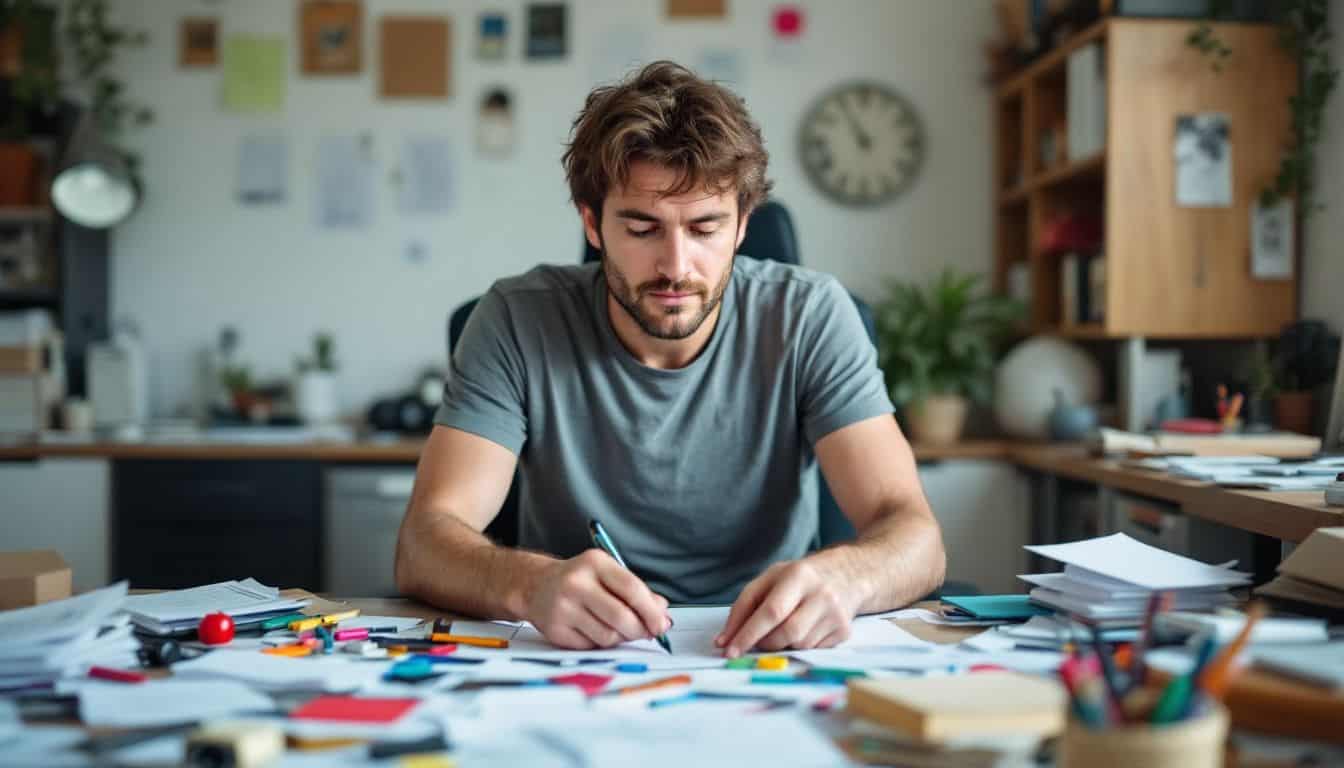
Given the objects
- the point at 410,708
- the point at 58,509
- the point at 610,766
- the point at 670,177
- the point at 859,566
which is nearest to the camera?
the point at 610,766

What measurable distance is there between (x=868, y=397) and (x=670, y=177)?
1.32ft

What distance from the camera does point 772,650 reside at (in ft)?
3.54

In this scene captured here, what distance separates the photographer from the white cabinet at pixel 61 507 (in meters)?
3.00

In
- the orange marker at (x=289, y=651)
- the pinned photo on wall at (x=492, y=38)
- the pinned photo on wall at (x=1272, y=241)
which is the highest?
the pinned photo on wall at (x=492, y=38)

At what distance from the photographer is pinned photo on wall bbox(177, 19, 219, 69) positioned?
11.7 ft

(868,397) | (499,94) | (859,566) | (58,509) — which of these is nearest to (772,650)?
(859,566)

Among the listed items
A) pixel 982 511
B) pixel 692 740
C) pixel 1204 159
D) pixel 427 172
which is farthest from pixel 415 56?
pixel 692 740

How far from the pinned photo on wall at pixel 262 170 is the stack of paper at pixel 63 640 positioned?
2.69m

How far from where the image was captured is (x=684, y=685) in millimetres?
941

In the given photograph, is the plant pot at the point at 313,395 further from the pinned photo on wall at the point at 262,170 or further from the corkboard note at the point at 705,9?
the corkboard note at the point at 705,9

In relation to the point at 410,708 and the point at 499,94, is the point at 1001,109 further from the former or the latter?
the point at 410,708

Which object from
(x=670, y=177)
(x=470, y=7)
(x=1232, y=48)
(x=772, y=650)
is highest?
(x=470, y=7)

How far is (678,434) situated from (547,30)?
2238mm

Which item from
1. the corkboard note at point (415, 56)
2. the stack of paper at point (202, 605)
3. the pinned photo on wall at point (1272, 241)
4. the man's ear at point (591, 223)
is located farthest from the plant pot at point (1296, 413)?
the corkboard note at point (415, 56)
